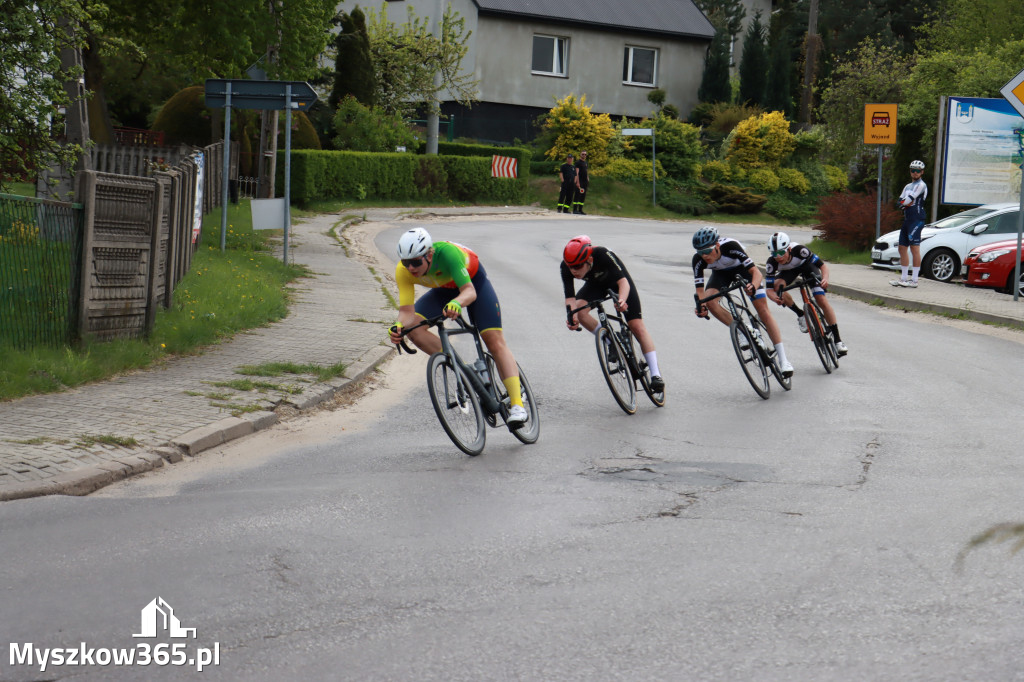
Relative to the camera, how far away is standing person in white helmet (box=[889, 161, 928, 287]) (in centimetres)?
2031

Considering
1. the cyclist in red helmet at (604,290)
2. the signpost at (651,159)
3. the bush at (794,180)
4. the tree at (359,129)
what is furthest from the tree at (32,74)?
the bush at (794,180)

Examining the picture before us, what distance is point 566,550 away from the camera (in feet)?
18.4

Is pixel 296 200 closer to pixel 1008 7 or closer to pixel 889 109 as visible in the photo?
pixel 889 109

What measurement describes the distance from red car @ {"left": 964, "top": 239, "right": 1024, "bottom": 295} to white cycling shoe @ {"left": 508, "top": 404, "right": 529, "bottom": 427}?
14.8m

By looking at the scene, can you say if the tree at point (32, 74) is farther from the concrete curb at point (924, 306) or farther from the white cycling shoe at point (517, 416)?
the concrete curb at point (924, 306)

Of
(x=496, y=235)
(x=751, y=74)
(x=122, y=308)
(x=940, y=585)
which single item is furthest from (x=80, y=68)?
(x=751, y=74)

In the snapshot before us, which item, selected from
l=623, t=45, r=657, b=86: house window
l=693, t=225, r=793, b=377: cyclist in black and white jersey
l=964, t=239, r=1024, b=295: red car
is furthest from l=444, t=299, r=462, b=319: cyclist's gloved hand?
l=623, t=45, r=657, b=86: house window

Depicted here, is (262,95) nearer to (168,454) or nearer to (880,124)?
(168,454)

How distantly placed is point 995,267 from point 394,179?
66.1ft

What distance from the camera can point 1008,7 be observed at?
150ft

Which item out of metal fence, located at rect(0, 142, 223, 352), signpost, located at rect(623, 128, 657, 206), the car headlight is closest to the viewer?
metal fence, located at rect(0, 142, 223, 352)

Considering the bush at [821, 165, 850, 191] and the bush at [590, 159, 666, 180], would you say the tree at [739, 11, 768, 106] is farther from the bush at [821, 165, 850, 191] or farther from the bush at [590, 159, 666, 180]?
the bush at [590, 159, 666, 180]

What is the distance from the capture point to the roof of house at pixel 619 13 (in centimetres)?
4909

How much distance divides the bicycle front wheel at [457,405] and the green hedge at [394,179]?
956 inches
